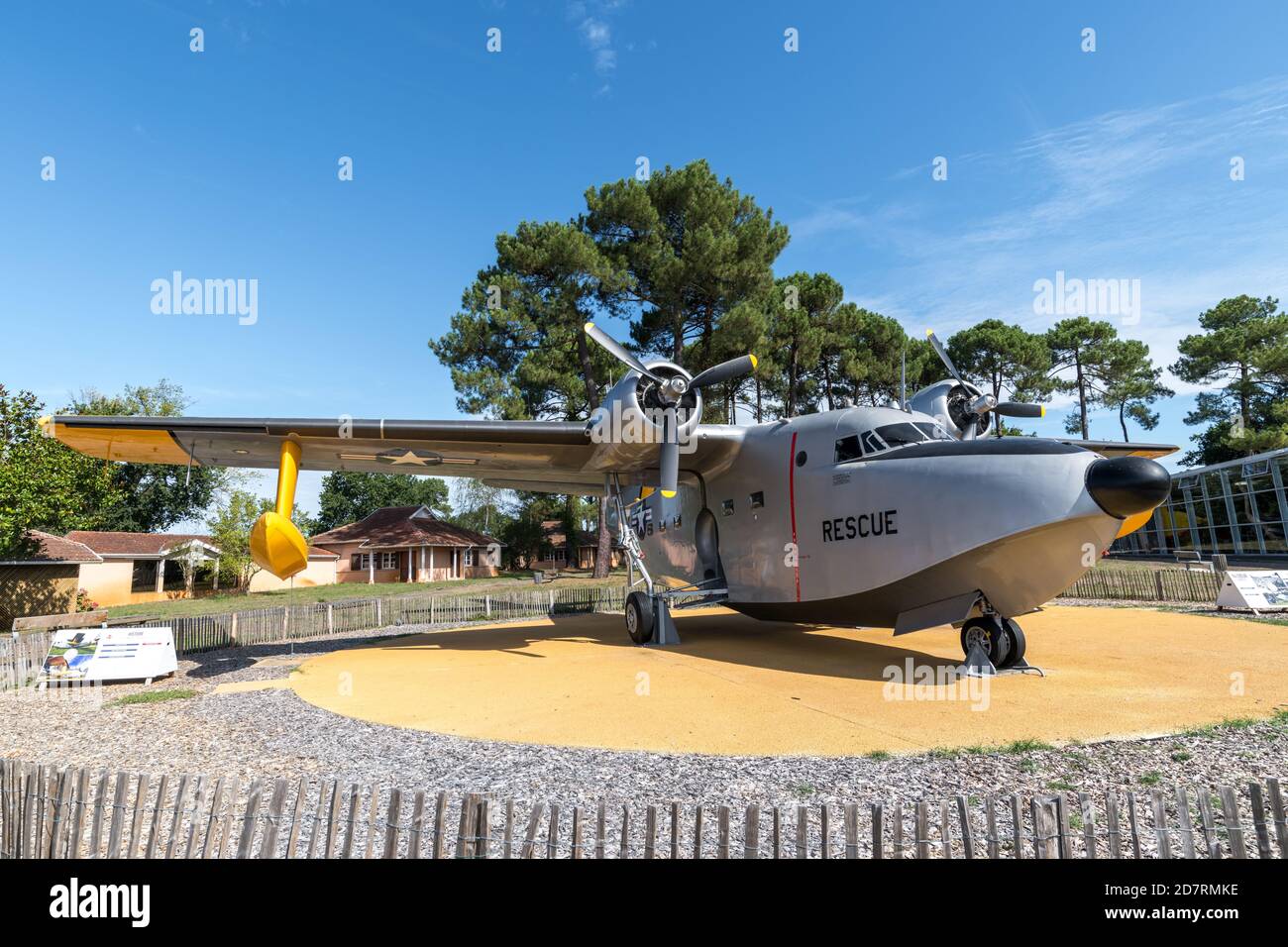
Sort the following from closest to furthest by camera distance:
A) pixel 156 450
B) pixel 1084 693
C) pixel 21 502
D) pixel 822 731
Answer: pixel 822 731 < pixel 1084 693 < pixel 156 450 < pixel 21 502

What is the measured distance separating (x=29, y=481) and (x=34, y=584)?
14.9ft

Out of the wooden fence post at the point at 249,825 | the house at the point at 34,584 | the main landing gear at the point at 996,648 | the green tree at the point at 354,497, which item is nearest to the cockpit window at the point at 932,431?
the main landing gear at the point at 996,648

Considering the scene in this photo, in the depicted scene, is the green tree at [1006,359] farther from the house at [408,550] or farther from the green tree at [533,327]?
the house at [408,550]

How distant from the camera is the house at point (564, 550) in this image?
57312 millimetres

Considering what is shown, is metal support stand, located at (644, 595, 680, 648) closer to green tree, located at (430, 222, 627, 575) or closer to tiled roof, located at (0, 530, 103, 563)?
green tree, located at (430, 222, 627, 575)

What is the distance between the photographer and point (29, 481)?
24.7m

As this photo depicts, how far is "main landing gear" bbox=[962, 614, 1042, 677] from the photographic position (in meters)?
9.75

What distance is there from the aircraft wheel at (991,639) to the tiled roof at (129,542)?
46140mm

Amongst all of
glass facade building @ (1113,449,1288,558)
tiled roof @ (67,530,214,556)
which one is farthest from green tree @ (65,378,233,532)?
glass facade building @ (1113,449,1288,558)

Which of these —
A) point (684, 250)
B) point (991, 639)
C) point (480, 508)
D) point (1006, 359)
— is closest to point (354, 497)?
point (480, 508)
